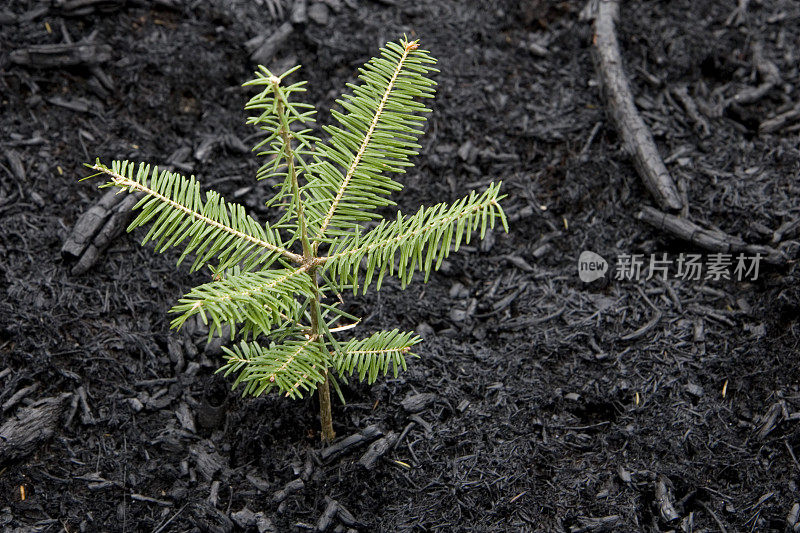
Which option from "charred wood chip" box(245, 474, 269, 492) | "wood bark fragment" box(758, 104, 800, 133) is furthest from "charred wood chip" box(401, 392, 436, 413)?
"wood bark fragment" box(758, 104, 800, 133)

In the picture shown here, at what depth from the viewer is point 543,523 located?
222 centimetres

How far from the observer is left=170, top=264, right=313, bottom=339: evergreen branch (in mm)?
1508

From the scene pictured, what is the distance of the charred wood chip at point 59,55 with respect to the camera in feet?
9.89

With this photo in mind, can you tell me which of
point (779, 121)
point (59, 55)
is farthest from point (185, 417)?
point (779, 121)

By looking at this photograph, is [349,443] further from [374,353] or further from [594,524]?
[594,524]

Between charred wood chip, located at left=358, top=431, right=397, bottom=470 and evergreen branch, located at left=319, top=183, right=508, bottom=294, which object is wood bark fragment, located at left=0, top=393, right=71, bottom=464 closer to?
charred wood chip, located at left=358, top=431, right=397, bottom=470

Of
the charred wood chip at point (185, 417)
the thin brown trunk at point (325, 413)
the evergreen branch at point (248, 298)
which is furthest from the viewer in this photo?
the charred wood chip at point (185, 417)

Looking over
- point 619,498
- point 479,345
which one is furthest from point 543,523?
point 479,345

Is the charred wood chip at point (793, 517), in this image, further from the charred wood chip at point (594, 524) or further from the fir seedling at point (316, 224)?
the fir seedling at point (316, 224)

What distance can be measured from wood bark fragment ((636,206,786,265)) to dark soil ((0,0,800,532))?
0.05 m

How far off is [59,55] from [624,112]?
2.60 metres

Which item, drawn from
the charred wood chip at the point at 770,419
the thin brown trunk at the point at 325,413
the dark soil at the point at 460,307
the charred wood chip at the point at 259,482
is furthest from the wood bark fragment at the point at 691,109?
the charred wood chip at the point at 259,482

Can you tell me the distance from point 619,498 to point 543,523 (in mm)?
278

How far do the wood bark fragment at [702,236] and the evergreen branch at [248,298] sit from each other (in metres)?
1.80
